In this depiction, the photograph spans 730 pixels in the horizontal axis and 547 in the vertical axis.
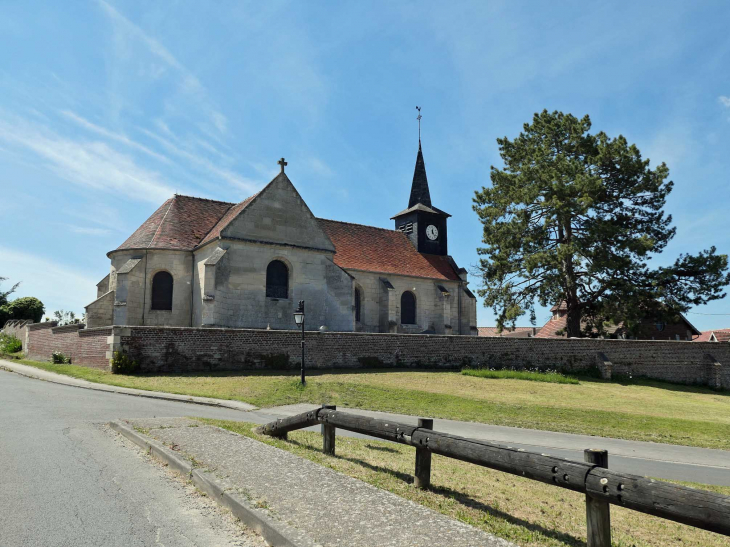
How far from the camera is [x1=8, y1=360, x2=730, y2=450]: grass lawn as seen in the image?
1488 cm

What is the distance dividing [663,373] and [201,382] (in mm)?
25300

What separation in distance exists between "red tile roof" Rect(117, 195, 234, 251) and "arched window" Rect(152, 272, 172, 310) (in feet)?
5.07

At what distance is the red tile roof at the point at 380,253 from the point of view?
118 ft

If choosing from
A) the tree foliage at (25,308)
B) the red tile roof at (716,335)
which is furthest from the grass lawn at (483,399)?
the red tile roof at (716,335)

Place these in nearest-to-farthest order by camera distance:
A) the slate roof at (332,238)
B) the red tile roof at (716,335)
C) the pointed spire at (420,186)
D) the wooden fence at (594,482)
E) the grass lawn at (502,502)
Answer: the wooden fence at (594,482)
the grass lawn at (502,502)
the slate roof at (332,238)
the pointed spire at (420,186)
the red tile roof at (716,335)

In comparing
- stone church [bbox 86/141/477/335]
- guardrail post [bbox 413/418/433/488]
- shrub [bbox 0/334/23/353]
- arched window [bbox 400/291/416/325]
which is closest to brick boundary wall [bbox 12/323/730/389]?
stone church [bbox 86/141/477/335]

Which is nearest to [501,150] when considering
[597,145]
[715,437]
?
[597,145]

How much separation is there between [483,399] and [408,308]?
19448 mm

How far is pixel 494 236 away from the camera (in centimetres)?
3534

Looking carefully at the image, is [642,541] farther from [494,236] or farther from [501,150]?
→ [501,150]

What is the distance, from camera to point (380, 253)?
1497 inches

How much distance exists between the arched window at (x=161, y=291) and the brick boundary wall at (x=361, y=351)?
14.0ft

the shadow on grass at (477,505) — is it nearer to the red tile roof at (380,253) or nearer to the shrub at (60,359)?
the shrub at (60,359)

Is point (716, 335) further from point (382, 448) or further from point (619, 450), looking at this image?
point (382, 448)
